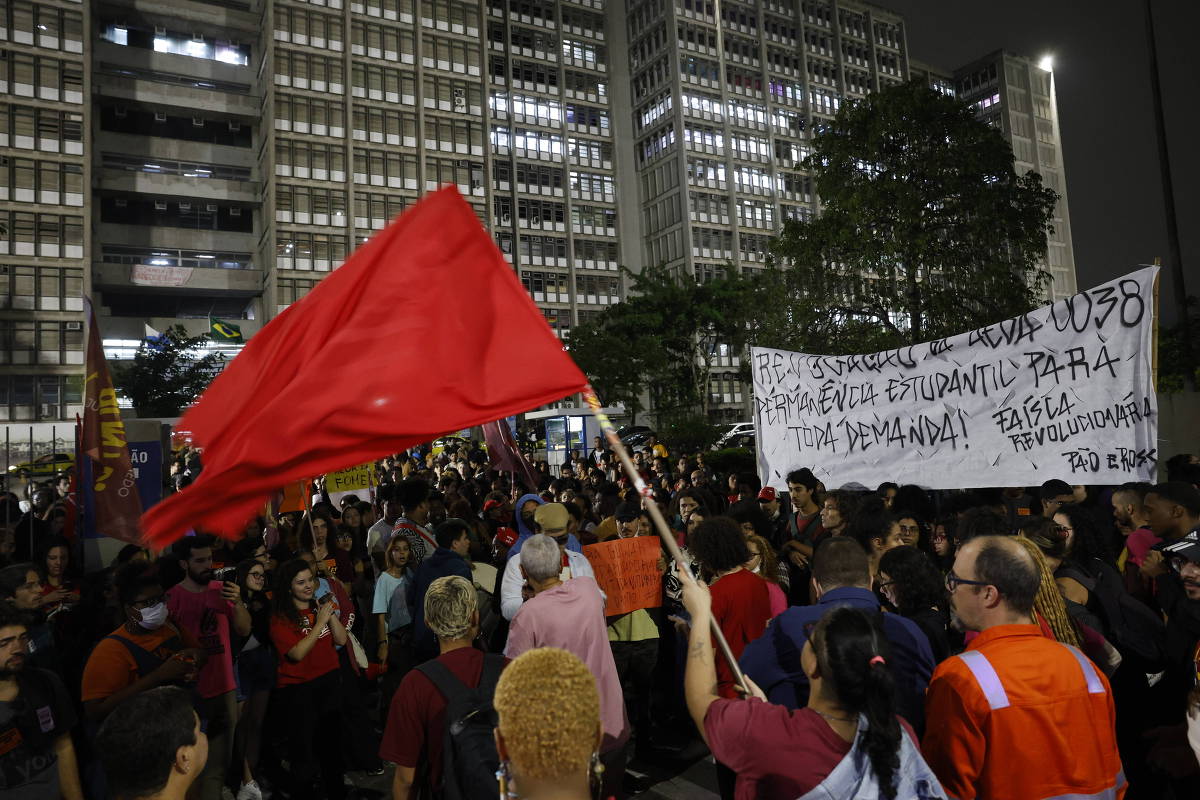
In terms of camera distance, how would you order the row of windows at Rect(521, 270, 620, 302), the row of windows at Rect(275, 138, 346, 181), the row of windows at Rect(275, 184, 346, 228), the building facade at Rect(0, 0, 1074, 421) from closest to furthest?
1. the building facade at Rect(0, 0, 1074, 421)
2. the row of windows at Rect(275, 184, 346, 228)
3. the row of windows at Rect(275, 138, 346, 181)
4. the row of windows at Rect(521, 270, 620, 302)

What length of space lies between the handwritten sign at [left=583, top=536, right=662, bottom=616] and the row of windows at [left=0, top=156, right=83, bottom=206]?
167 feet

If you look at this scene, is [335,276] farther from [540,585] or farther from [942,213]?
[942,213]

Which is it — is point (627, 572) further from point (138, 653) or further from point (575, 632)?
point (138, 653)

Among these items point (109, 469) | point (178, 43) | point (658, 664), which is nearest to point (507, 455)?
point (109, 469)

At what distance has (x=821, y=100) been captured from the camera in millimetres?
76688

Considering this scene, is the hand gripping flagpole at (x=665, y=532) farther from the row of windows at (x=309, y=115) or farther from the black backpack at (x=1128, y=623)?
the row of windows at (x=309, y=115)

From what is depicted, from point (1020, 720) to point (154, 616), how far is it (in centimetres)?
402

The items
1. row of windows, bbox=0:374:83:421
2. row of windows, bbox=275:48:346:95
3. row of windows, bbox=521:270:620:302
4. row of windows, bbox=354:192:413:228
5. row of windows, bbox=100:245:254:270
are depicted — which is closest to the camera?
row of windows, bbox=0:374:83:421

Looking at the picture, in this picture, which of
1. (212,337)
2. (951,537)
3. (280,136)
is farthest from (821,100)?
(951,537)

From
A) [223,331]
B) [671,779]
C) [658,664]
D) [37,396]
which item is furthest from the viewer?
[223,331]

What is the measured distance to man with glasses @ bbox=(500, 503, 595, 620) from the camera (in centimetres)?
491

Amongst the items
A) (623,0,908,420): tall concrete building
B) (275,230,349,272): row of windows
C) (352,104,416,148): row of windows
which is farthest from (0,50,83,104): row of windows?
(623,0,908,420): tall concrete building

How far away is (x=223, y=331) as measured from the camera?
4684cm

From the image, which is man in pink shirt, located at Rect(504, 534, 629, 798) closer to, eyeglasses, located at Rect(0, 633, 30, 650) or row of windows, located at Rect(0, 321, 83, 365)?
eyeglasses, located at Rect(0, 633, 30, 650)
